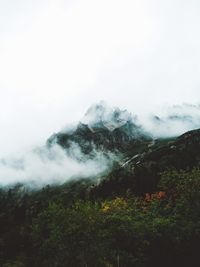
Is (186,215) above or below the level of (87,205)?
below

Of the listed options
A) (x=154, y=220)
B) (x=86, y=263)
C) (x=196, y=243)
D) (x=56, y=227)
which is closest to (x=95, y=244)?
(x=86, y=263)

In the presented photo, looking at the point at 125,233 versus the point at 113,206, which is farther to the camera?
the point at 113,206

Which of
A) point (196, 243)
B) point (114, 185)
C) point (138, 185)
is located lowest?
point (196, 243)

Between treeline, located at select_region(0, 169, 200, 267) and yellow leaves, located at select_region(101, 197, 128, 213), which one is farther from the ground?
yellow leaves, located at select_region(101, 197, 128, 213)

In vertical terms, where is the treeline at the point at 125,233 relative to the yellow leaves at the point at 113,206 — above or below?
below

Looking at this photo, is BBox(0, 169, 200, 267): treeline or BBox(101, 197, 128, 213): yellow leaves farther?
BBox(101, 197, 128, 213): yellow leaves

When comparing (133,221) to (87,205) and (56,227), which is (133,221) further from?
(56,227)

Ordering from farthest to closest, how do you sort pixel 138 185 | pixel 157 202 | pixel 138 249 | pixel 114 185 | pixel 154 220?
pixel 114 185, pixel 138 185, pixel 157 202, pixel 154 220, pixel 138 249

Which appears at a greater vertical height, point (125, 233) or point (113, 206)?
point (113, 206)

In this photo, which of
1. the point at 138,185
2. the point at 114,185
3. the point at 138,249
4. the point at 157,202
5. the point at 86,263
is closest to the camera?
the point at 86,263

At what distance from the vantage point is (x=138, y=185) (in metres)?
162

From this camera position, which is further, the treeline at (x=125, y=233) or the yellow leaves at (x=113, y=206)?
the yellow leaves at (x=113, y=206)

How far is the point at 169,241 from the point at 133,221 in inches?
259

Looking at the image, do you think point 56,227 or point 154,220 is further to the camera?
point 154,220
